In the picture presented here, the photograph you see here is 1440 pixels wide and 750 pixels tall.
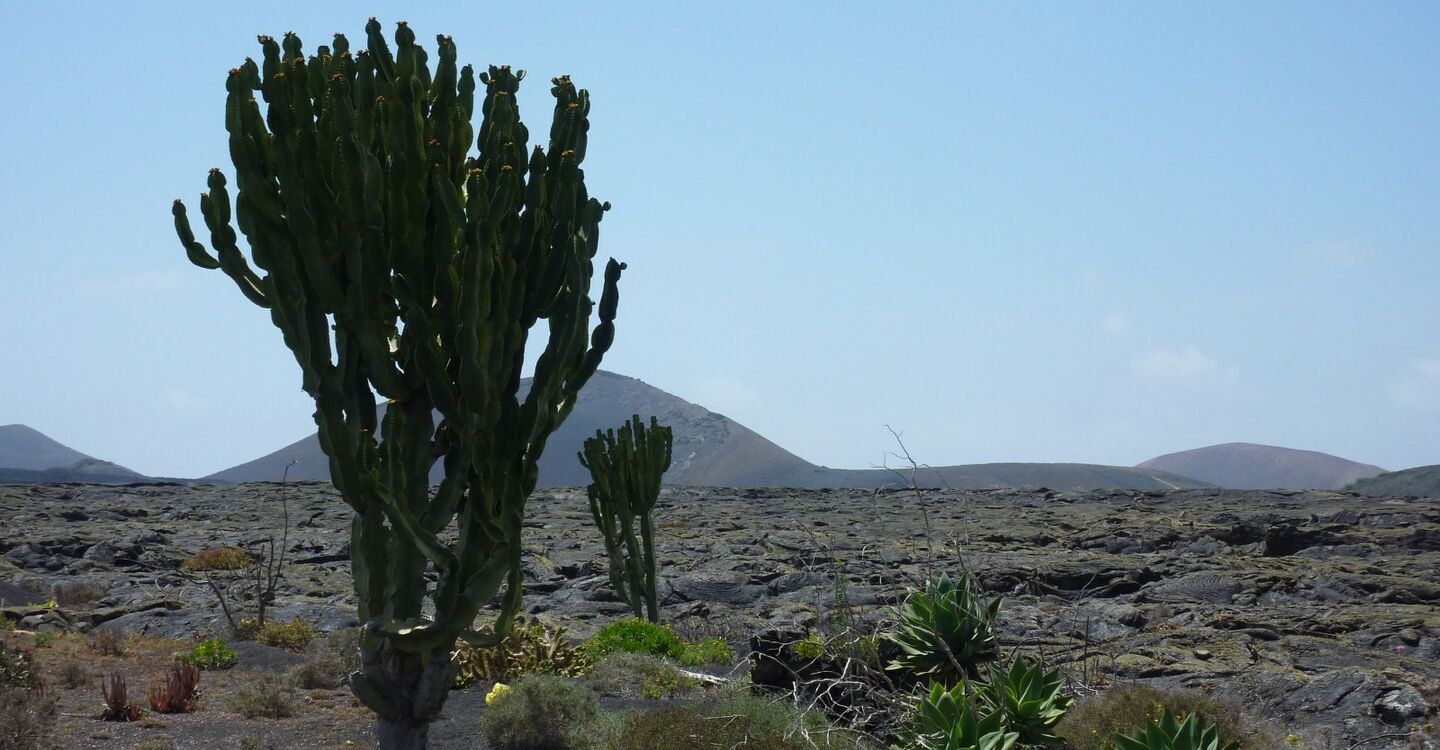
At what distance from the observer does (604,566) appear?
75.8 ft

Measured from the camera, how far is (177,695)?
1128 centimetres

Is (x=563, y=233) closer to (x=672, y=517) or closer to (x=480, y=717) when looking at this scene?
(x=480, y=717)

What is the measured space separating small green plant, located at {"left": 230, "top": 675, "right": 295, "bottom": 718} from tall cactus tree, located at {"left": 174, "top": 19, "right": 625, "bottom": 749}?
420cm

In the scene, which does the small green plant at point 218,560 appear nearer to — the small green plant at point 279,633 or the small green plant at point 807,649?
the small green plant at point 279,633

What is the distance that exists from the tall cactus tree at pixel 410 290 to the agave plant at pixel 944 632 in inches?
107

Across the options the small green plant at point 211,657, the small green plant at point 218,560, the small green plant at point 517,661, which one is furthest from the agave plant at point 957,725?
the small green plant at point 218,560

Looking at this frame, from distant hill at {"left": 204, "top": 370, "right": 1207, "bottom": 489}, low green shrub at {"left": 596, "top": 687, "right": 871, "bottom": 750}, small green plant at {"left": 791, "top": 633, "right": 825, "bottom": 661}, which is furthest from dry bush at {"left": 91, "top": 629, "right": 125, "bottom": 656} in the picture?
distant hill at {"left": 204, "top": 370, "right": 1207, "bottom": 489}

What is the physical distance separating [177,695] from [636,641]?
5.01m

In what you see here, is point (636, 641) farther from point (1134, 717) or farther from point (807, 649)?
point (1134, 717)

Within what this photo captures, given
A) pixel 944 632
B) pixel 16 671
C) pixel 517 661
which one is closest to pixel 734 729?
pixel 944 632

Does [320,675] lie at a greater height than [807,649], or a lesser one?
lesser

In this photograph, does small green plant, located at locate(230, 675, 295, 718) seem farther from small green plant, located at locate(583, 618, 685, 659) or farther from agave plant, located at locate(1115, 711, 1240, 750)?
agave plant, located at locate(1115, 711, 1240, 750)

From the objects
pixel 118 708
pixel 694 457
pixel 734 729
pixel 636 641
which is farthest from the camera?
pixel 694 457

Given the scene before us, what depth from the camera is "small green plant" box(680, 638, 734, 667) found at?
13586mm
